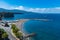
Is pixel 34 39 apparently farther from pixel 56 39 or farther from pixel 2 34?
pixel 2 34

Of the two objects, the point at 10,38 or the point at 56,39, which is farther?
the point at 56,39

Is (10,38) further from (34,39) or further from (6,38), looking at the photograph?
(34,39)

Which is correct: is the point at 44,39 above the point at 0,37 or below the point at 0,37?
below

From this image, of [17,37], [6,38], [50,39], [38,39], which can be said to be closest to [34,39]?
[38,39]

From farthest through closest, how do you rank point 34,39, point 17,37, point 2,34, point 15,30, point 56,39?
point 56,39 < point 34,39 < point 15,30 < point 17,37 < point 2,34

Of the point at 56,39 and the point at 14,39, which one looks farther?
the point at 56,39

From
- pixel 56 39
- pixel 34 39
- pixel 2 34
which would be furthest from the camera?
pixel 56 39

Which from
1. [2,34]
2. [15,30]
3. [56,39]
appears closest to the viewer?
[2,34]

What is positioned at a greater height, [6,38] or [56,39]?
[6,38]

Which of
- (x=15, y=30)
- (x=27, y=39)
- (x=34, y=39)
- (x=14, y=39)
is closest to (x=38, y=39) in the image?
(x=34, y=39)
